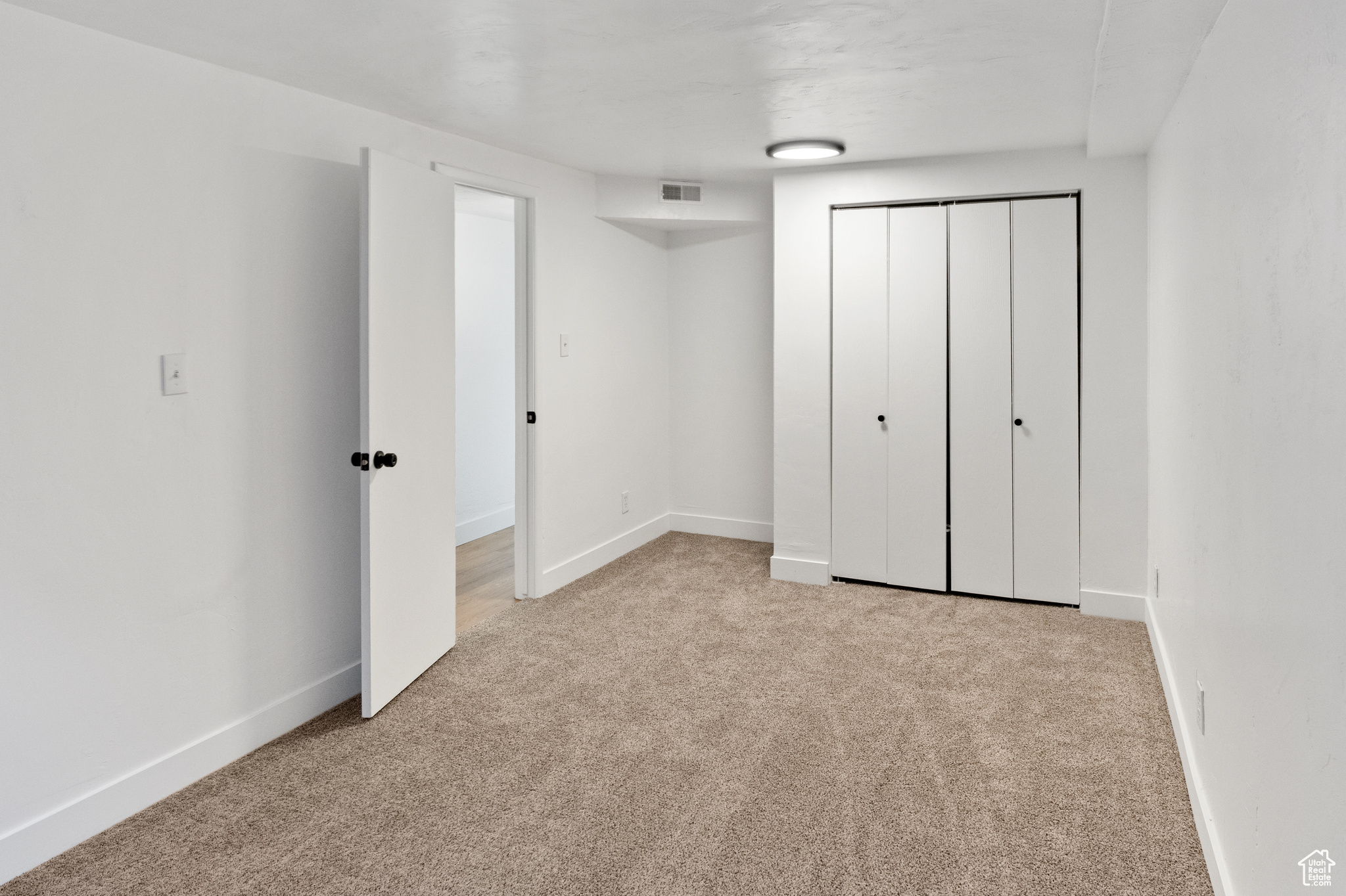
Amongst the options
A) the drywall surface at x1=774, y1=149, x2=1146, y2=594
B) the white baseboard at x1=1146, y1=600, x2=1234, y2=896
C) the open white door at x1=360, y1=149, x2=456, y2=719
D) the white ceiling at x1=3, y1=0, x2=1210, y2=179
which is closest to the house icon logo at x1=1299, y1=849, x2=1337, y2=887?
the white baseboard at x1=1146, y1=600, x2=1234, y2=896

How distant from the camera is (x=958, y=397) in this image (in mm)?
4031

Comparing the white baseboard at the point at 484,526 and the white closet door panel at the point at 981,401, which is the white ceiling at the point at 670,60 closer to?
the white closet door panel at the point at 981,401

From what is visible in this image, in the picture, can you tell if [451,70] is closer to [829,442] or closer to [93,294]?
[93,294]

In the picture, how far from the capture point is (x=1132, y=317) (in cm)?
364

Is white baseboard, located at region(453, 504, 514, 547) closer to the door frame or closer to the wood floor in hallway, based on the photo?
the wood floor in hallway

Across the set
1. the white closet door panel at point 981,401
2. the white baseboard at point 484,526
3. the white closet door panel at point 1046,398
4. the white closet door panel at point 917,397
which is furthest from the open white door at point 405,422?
the white closet door panel at point 1046,398

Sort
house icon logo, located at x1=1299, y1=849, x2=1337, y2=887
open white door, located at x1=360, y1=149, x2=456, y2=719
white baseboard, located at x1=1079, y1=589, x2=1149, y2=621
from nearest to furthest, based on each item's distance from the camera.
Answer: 1. house icon logo, located at x1=1299, y1=849, x2=1337, y2=887
2. open white door, located at x1=360, y1=149, x2=456, y2=719
3. white baseboard, located at x1=1079, y1=589, x2=1149, y2=621

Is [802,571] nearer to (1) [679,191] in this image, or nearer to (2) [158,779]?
(1) [679,191]

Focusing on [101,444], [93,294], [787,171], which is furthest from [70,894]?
[787,171]

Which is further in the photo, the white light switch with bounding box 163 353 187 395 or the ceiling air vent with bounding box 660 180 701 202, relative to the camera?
the ceiling air vent with bounding box 660 180 701 202

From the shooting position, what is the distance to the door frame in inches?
158

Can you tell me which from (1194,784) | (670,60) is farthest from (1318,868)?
(670,60)

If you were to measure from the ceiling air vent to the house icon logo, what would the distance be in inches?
161

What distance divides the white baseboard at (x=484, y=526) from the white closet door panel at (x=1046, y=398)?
11.4ft
